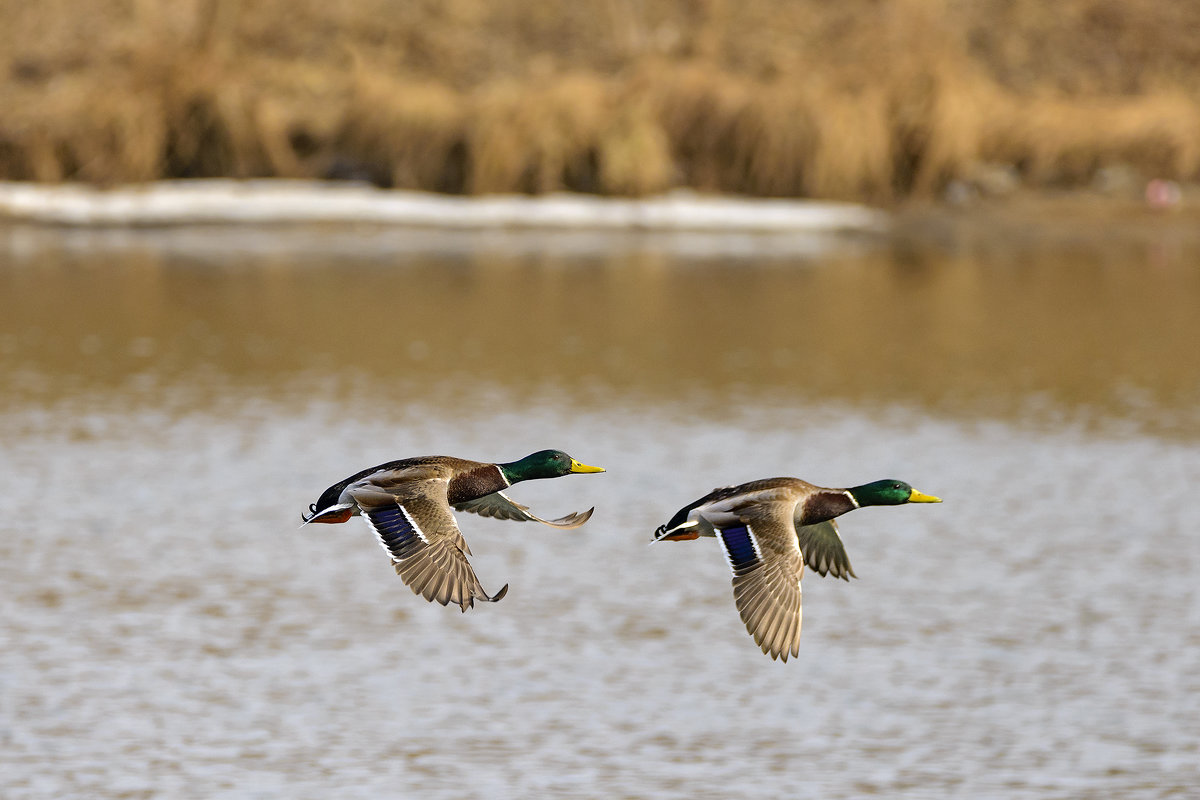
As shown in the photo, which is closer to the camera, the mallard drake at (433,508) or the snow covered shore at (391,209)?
the mallard drake at (433,508)

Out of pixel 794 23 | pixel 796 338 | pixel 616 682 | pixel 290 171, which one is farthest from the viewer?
pixel 794 23

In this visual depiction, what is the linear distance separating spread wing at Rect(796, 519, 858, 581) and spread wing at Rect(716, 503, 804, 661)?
0.53 meters

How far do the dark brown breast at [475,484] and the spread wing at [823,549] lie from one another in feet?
4.86

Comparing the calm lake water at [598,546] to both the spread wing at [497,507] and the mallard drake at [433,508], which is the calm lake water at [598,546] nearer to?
the spread wing at [497,507]

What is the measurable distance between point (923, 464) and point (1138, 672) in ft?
30.0

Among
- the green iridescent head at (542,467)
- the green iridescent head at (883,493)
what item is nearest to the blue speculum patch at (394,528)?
the green iridescent head at (542,467)

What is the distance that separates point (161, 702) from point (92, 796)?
2211 millimetres

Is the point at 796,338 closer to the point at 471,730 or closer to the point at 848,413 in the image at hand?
the point at 848,413

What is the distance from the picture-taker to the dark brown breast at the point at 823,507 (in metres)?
10.1

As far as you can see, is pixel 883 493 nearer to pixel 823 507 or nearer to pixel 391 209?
pixel 823 507

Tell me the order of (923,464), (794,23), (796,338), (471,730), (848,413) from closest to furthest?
(471,730) < (923,464) < (848,413) < (796,338) < (794,23)

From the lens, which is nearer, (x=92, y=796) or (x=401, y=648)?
(x=92, y=796)

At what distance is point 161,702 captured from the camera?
1719cm

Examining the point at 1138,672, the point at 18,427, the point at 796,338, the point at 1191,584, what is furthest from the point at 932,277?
the point at 1138,672
